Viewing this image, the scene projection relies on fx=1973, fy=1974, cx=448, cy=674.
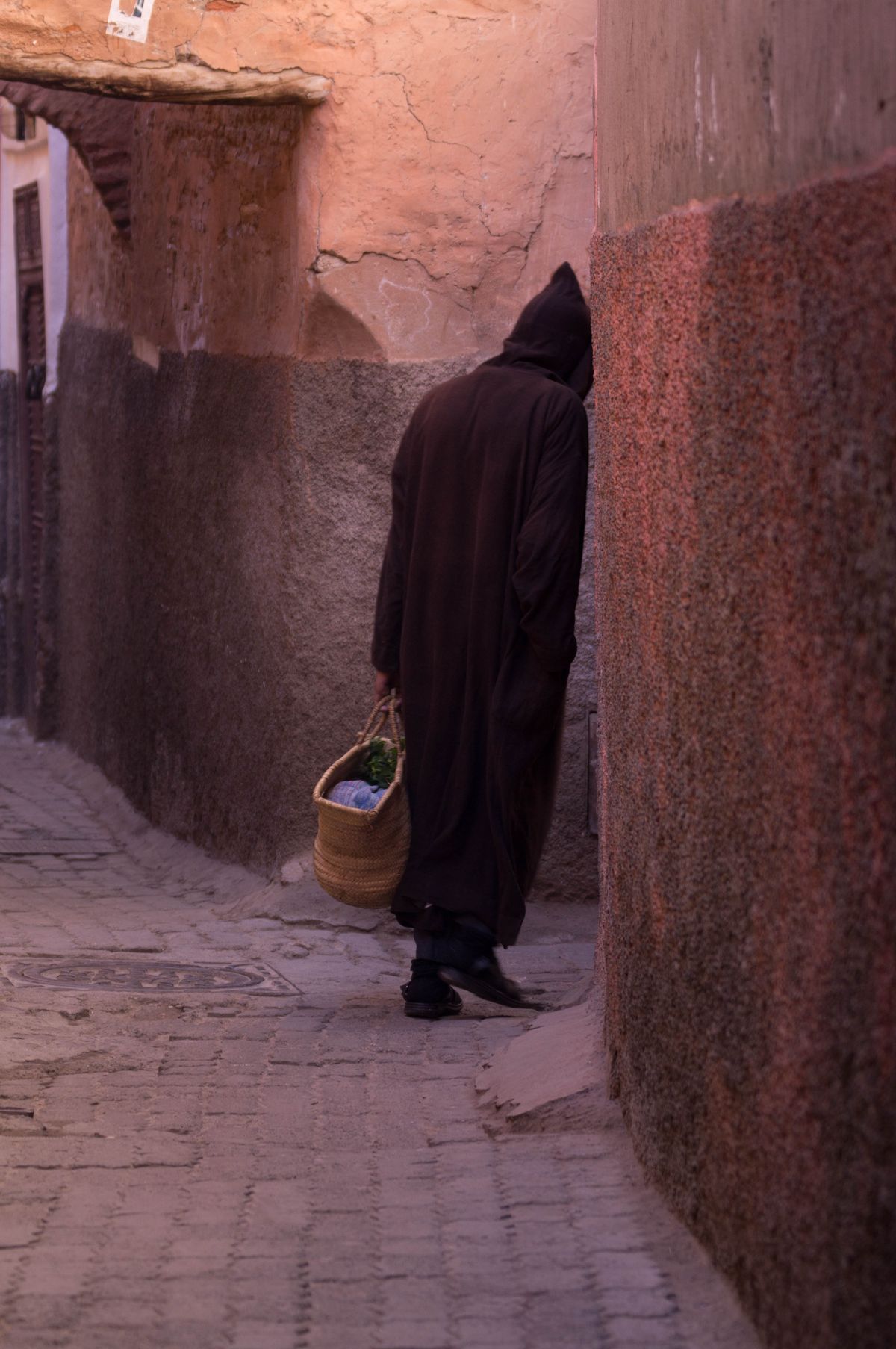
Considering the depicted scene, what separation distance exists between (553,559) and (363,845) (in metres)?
0.87

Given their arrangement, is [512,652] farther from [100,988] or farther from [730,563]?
[730,563]

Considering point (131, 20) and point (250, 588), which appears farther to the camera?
point (250, 588)

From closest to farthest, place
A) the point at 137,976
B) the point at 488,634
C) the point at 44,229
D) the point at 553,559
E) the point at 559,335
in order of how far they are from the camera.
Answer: the point at 553,559, the point at 488,634, the point at 559,335, the point at 137,976, the point at 44,229

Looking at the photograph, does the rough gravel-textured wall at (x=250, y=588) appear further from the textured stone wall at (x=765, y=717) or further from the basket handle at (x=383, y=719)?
the textured stone wall at (x=765, y=717)

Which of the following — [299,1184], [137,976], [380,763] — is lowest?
[137,976]

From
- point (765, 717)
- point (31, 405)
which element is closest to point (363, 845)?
point (765, 717)

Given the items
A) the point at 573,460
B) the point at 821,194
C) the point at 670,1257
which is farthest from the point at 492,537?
the point at 821,194

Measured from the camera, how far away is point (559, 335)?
5.12 metres

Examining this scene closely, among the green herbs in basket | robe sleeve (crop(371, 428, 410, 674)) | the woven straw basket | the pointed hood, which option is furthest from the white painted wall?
the woven straw basket

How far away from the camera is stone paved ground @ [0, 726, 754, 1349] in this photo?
2.77 meters

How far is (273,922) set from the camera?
6.25 m

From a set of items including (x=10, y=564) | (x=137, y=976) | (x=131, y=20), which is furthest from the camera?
(x=10, y=564)

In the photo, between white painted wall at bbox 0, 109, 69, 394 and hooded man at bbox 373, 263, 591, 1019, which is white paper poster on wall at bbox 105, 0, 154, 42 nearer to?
hooded man at bbox 373, 263, 591, 1019

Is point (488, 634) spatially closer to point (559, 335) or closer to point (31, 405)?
point (559, 335)
